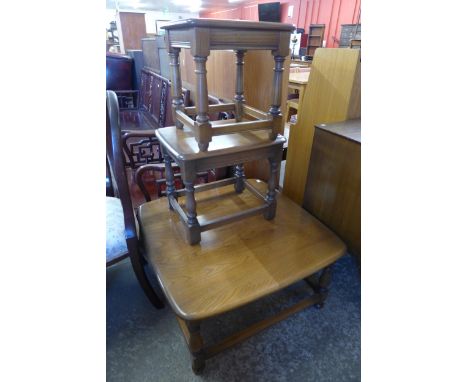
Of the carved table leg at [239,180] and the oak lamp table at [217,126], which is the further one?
the carved table leg at [239,180]

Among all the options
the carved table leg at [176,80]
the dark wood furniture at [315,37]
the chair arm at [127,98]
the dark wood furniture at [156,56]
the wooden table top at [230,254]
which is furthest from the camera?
the dark wood furniture at [315,37]

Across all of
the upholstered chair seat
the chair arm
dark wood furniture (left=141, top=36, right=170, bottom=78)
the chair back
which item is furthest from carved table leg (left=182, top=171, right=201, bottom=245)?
the chair arm

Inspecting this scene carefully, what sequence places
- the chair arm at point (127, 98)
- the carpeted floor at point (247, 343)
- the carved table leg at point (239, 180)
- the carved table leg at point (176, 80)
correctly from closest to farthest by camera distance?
the carved table leg at point (176, 80) < the carpeted floor at point (247, 343) < the carved table leg at point (239, 180) < the chair arm at point (127, 98)

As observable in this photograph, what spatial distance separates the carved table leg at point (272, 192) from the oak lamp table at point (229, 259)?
31 millimetres

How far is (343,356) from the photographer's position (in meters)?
1.13

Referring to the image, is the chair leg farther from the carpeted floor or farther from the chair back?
the chair back

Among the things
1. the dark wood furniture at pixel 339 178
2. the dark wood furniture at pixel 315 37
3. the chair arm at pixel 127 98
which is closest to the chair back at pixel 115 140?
the dark wood furniture at pixel 339 178

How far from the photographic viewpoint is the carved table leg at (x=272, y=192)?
3.26ft

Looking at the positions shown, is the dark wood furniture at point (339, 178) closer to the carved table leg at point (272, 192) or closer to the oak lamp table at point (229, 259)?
the oak lamp table at point (229, 259)

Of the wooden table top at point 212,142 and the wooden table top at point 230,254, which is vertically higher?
the wooden table top at point 212,142

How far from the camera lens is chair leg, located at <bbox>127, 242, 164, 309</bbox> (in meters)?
1.11

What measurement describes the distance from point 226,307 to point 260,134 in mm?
585
